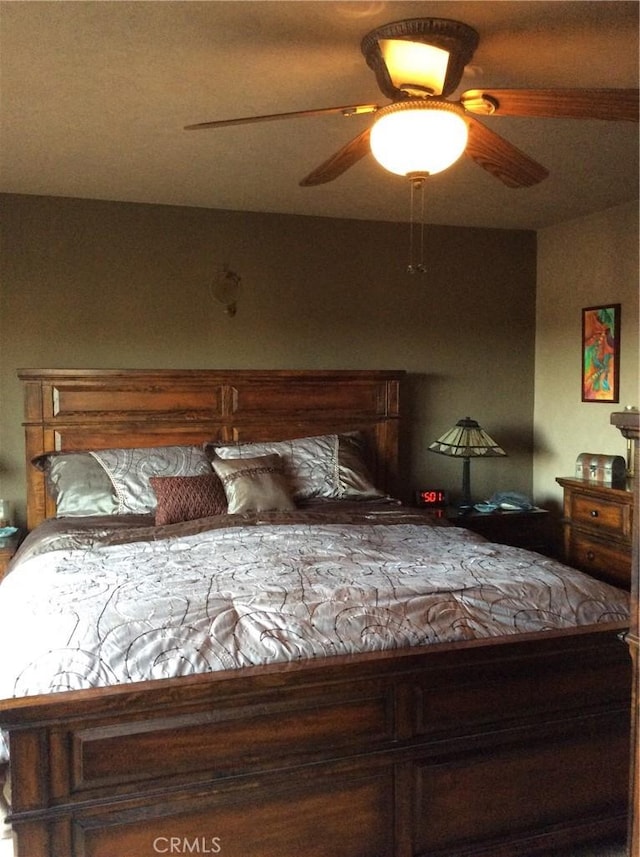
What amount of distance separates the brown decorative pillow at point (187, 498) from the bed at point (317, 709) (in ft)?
1.77

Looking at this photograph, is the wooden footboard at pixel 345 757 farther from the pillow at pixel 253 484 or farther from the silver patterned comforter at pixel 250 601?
the pillow at pixel 253 484

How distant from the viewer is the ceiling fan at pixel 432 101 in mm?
1849

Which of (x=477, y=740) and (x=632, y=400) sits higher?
(x=632, y=400)

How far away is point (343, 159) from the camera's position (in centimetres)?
233

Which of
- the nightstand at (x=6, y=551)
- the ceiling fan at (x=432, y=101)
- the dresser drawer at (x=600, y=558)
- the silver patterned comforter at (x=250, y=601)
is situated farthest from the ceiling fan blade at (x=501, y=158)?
the nightstand at (x=6, y=551)

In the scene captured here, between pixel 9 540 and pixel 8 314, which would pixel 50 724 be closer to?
pixel 9 540

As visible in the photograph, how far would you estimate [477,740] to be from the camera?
1994 millimetres

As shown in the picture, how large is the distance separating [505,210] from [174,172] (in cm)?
192

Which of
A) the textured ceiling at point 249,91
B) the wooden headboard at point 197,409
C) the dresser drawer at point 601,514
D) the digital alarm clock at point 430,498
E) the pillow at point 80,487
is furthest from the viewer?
the digital alarm clock at point 430,498

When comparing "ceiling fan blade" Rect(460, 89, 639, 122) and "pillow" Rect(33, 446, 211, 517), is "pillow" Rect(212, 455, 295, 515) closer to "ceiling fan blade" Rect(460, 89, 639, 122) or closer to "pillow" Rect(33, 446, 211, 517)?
"pillow" Rect(33, 446, 211, 517)

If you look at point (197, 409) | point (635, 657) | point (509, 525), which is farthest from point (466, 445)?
point (635, 657)

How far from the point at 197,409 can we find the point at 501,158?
88.3 inches

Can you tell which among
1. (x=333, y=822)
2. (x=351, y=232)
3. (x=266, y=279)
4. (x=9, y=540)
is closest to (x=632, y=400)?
(x=351, y=232)

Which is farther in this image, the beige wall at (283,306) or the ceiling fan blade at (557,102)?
the beige wall at (283,306)
